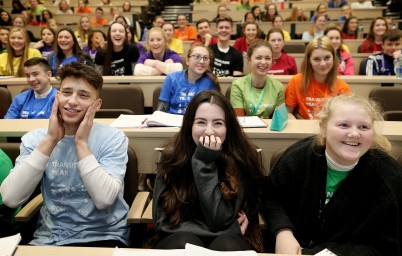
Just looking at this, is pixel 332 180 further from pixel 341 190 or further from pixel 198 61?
pixel 198 61

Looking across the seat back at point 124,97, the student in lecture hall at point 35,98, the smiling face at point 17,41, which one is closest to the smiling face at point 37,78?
the student in lecture hall at point 35,98

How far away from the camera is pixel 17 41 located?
3.83 meters

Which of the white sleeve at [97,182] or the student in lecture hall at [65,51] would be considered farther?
the student in lecture hall at [65,51]

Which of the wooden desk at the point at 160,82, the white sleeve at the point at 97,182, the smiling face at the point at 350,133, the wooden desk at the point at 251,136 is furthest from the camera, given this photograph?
the wooden desk at the point at 160,82

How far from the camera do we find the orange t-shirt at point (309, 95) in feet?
8.88

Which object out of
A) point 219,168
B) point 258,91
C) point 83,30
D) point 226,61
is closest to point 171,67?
point 226,61

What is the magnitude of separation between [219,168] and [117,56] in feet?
8.68

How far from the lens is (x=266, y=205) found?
152 centimetres

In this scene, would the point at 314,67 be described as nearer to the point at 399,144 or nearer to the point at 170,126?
the point at 399,144

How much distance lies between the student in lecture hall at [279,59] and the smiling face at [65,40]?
1.99m

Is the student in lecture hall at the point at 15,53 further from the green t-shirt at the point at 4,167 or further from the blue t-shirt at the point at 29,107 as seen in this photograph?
the green t-shirt at the point at 4,167

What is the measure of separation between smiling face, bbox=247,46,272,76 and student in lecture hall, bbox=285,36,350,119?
269mm

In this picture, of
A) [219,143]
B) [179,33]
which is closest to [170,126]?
[219,143]

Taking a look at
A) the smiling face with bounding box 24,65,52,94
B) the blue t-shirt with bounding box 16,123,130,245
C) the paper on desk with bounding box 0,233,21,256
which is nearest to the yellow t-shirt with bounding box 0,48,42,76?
the smiling face with bounding box 24,65,52,94
